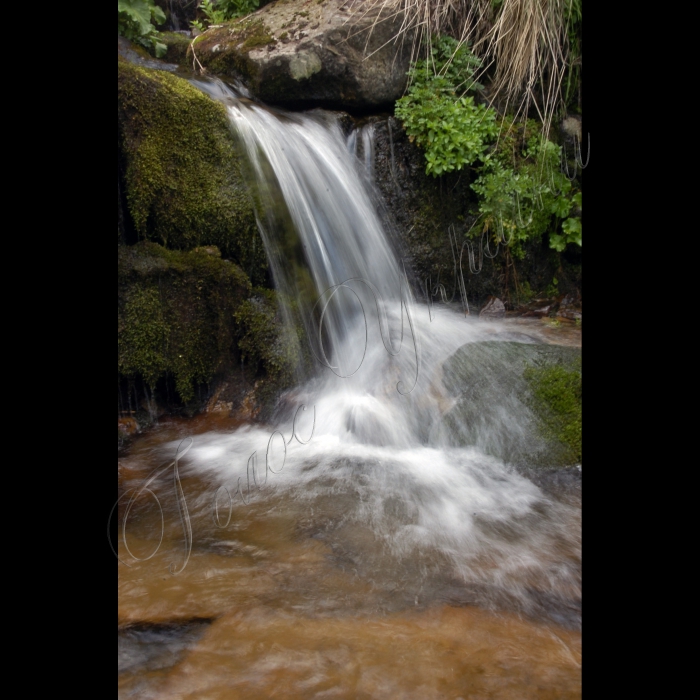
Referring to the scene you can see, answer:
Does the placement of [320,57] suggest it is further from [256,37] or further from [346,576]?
[346,576]

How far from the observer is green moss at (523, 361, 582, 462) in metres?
3.56

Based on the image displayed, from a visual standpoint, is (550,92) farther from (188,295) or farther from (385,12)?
(188,295)

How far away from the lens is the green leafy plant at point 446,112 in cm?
537

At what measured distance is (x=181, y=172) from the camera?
165 inches

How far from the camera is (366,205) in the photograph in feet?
17.8

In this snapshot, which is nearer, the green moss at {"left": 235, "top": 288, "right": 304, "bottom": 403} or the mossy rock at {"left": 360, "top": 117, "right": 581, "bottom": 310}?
the green moss at {"left": 235, "top": 288, "right": 304, "bottom": 403}

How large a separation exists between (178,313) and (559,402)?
291cm

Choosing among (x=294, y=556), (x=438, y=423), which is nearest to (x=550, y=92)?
(x=438, y=423)

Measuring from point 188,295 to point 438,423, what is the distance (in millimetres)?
2157

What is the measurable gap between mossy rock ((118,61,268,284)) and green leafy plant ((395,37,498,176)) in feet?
6.61
